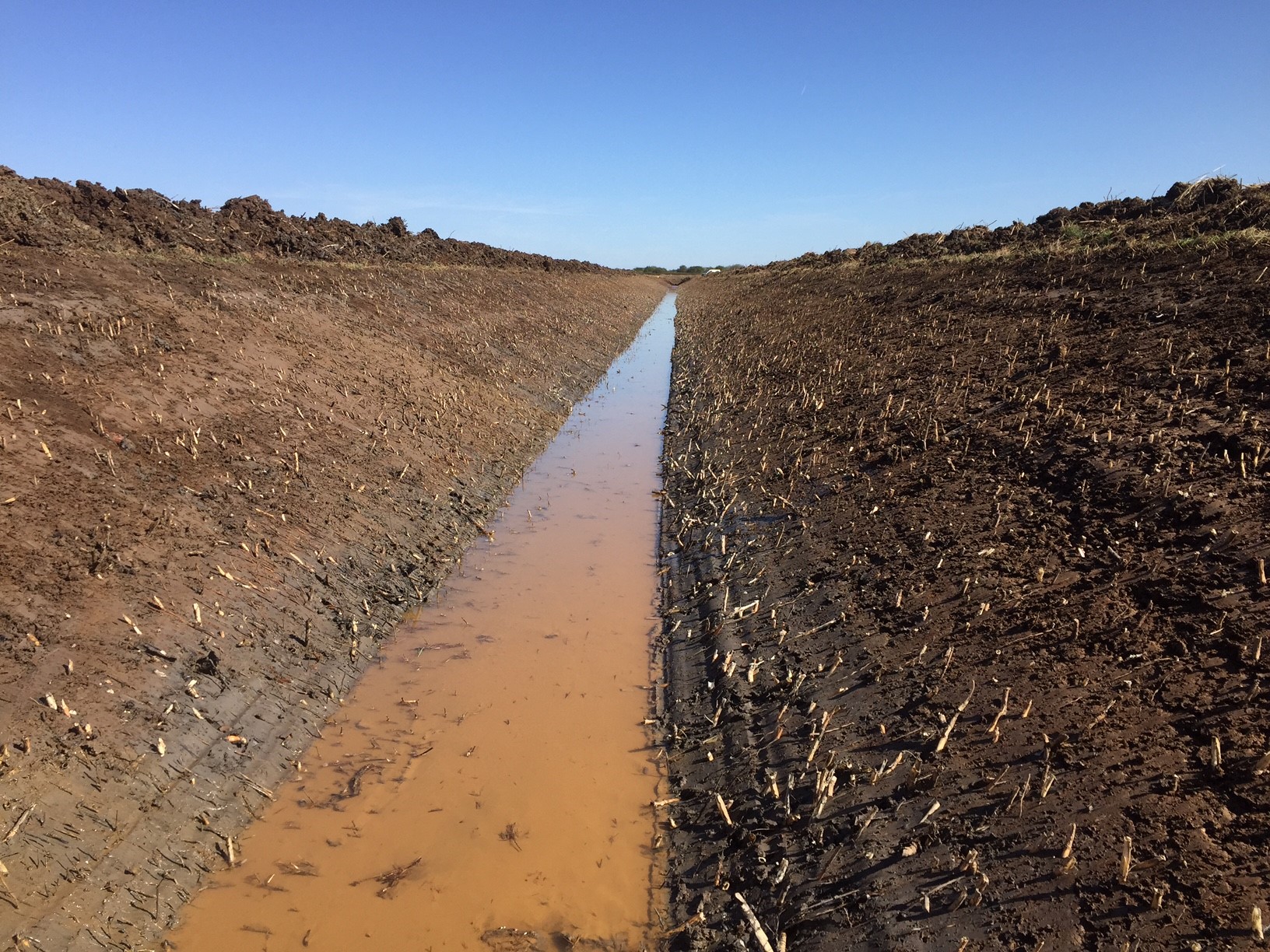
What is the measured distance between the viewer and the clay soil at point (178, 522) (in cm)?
433

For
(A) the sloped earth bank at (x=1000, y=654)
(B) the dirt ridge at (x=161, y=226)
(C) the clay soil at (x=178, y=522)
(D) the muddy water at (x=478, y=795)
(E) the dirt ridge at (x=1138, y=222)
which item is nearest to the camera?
(A) the sloped earth bank at (x=1000, y=654)

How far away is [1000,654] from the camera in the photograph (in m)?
5.39

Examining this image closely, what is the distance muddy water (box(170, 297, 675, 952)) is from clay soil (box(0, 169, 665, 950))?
0.38 metres

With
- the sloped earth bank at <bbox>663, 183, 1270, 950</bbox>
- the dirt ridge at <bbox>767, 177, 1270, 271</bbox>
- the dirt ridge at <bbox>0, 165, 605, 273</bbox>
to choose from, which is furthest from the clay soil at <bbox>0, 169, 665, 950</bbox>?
the dirt ridge at <bbox>767, 177, 1270, 271</bbox>

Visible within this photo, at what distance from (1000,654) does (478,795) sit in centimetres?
427

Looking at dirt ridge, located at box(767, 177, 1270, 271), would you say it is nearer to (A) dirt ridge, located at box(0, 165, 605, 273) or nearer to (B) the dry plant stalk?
(B) the dry plant stalk

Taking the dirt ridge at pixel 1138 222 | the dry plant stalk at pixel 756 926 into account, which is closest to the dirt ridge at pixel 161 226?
the dry plant stalk at pixel 756 926

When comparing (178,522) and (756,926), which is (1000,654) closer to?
(756,926)

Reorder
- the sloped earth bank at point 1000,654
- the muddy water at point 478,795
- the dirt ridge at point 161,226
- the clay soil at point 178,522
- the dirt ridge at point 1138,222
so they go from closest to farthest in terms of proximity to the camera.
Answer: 1. the sloped earth bank at point 1000,654
2. the muddy water at point 478,795
3. the clay soil at point 178,522
4. the dirt ridge at point 161,226
5. the dirt ridge at point 1138,222

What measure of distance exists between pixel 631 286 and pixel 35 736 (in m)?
67.6

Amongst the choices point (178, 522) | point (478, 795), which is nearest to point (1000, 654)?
point (478, 795)

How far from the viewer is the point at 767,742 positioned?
17.8 ft

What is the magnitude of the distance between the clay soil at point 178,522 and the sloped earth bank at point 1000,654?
340 centimetres

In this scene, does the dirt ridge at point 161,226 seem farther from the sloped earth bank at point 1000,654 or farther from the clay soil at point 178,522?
the sloped earth bank at point 1000,654
